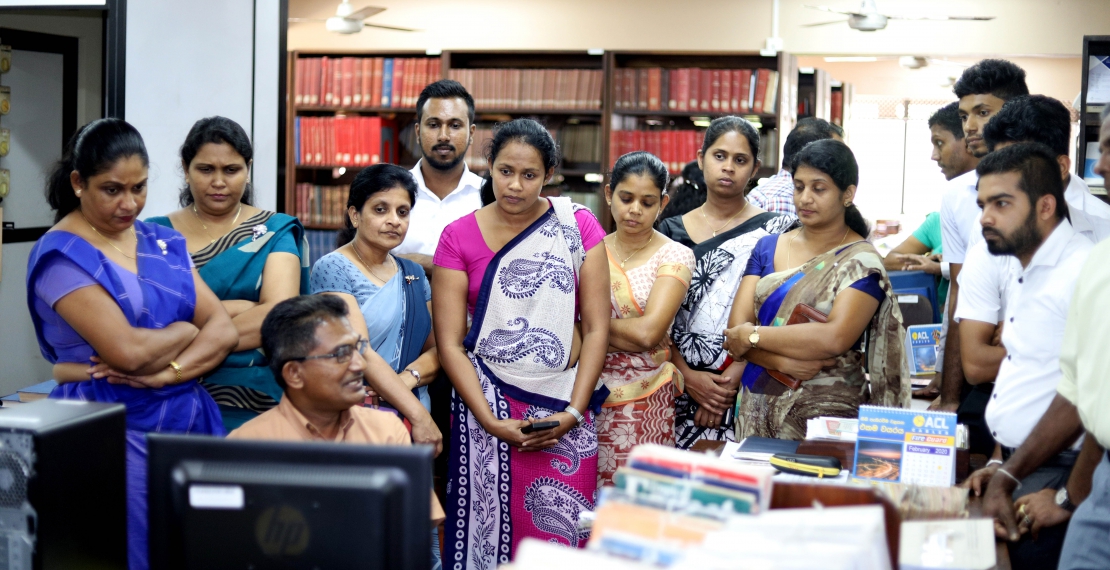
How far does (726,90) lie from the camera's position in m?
7.11

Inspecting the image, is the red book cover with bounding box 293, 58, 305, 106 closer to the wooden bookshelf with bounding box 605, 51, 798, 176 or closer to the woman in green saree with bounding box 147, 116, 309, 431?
the wooden bookshelf with bounding box 605, 51, 798, 176

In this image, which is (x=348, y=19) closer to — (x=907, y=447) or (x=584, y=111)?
(x=584, y=111)

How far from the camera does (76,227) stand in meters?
2.25

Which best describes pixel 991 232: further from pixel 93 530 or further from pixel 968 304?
pixel 93 530

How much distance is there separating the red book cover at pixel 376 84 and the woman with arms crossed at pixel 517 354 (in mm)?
5156

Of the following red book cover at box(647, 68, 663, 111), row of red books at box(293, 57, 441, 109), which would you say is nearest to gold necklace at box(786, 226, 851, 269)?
red book cover at box(647, 68, 663, 111)

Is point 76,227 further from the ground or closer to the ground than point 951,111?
closer to the ground

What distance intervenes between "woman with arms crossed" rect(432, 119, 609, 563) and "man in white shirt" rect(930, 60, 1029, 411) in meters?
1.08

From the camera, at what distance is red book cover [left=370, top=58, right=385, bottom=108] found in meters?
7.69

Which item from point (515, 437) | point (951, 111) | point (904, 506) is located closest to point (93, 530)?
point (515, 437)

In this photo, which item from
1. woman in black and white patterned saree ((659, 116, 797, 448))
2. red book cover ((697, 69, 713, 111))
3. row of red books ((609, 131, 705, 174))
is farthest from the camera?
row of red books ((609, 131, 705, 174))

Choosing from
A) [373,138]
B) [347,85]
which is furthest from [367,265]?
[347,85]

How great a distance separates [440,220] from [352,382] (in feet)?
4.81

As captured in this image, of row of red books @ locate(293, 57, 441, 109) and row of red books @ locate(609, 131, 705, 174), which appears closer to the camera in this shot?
row of red books @ locate(609, 131, 705, 174)
